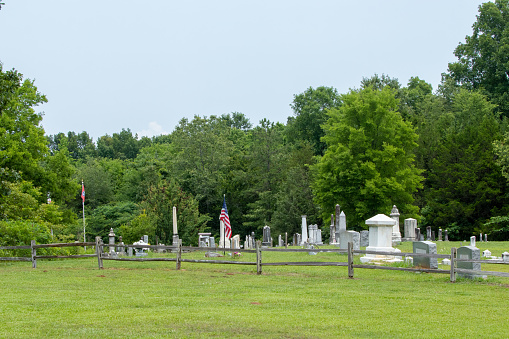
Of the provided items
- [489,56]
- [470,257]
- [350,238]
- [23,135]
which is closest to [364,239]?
[350,238]

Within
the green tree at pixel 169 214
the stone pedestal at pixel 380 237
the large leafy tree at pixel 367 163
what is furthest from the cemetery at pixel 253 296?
the large leafy tree at pixel 367 163

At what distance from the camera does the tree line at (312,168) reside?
4072cm

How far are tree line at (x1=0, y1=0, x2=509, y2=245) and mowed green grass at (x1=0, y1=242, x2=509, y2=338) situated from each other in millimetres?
8970

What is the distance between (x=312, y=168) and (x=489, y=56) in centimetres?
3364

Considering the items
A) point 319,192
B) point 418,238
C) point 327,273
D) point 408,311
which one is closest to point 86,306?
point 408,311

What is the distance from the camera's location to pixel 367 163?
43.3 metres

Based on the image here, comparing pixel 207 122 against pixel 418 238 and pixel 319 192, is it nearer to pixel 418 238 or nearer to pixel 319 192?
pixel 319 192

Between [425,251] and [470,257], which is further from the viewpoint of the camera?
[425,251]

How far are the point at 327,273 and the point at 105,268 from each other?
8.28 m

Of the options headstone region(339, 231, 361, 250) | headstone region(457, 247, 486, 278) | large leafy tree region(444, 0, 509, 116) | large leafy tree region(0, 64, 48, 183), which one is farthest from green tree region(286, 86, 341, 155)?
headstone region(457, 247, 486, 278)

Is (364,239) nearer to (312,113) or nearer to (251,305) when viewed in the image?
(251,305)

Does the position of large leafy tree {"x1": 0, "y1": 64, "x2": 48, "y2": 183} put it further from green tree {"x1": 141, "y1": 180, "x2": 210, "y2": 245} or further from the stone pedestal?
the stone pedestal

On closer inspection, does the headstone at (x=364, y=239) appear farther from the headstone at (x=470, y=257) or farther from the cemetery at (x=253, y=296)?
the headstone at (x=470, y=257)

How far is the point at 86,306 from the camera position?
11.8m
